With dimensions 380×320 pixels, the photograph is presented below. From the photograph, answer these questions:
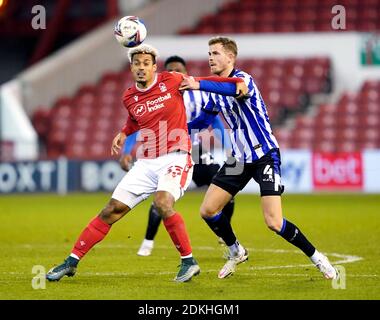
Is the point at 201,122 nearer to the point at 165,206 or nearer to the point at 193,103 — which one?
the point at 193,103

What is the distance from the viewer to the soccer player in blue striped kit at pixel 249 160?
960 centimetres

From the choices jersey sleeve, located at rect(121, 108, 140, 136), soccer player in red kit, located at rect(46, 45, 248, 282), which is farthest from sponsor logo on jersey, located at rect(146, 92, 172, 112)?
jersey sleeve, located at rect(121, 108, 140, 136)

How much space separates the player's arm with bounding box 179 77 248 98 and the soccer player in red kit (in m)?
0.22

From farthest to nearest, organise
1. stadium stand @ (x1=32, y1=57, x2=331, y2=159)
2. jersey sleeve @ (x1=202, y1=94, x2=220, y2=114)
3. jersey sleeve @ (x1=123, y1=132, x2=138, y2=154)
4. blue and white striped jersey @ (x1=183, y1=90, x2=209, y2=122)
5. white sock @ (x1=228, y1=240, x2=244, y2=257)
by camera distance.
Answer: stadium stand @ (x1=32, y1=57, x2=331, y2=159) < blue and white striped jersey @ (x1=183, y1=90, x2=209, y2=122) < jersey sleeve @ (x1=123, y1=132, x2=138, y2=154) < white sock @ (x1=228, y1=240, x2=244, y2=257) < jersey sleeve @ (x1=202, y1=94, x2=220, y2=114)

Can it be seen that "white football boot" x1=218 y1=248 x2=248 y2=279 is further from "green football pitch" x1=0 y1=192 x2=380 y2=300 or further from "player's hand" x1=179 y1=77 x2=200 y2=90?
"player's hand" x1=179 y1=77 x2=200 y2=90

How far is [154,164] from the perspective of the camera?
9852mm

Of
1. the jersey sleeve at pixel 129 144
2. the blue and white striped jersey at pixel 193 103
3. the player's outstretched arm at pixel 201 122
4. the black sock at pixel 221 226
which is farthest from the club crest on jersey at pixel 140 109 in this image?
the blue and white striped jersey at pixel 193 103

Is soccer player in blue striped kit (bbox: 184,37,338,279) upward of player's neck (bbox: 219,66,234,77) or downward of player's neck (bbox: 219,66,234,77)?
downward

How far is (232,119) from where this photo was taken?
995cm

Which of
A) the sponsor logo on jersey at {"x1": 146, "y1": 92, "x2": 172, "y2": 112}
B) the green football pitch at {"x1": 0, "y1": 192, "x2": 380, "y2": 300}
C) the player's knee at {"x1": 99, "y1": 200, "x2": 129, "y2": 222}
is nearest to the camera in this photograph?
the green football pitch at {"x1": 0, "y1": 192, "x2": 380, "y2": 300}

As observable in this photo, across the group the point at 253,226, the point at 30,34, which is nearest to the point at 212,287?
the point at 253,226

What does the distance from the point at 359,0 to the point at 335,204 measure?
11.0 metres

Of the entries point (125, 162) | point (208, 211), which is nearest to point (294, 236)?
point (208, 211)

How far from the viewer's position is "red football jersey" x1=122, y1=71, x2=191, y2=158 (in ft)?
32.3
